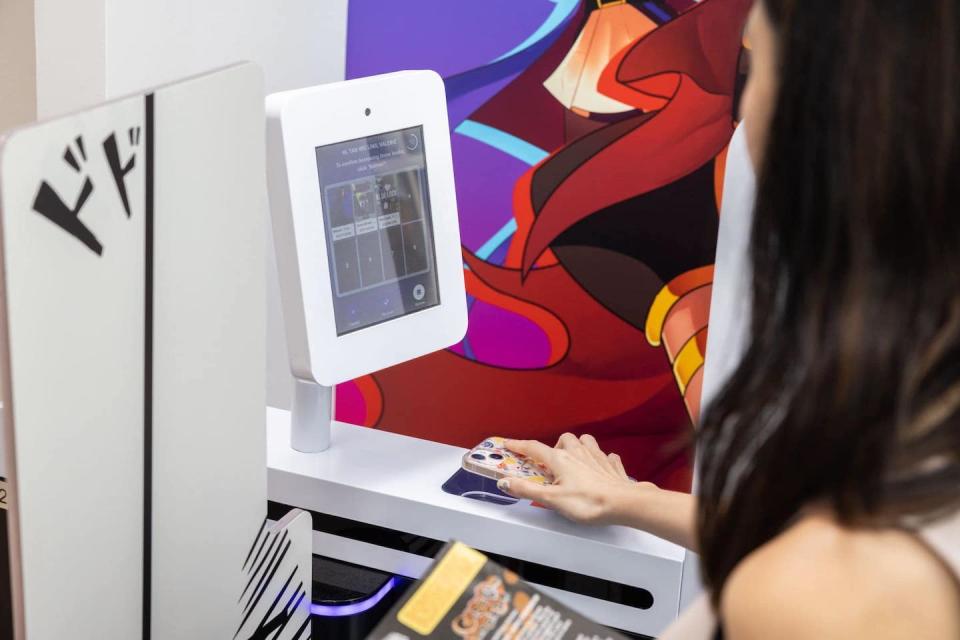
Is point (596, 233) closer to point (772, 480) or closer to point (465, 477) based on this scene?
point (465, 477)

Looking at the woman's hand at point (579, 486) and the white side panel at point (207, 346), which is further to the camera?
the woman's hand at point (579, 486)

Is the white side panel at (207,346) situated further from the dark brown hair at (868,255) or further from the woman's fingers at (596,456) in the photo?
the dark brown hair at (868,255)

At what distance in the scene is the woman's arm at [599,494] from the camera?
1119 millimetres

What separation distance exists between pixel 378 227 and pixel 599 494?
16.4 inches

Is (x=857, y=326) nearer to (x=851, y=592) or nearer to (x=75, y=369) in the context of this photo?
(x=851, y=592)

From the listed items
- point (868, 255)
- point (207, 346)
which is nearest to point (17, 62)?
point (207, 346)

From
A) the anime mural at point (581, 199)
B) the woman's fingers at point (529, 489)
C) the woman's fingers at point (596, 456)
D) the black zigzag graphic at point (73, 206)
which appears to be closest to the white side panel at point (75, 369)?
the black zigzag graphic at point (73, 206)

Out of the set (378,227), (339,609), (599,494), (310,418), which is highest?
(378,227)

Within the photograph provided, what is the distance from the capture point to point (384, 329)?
4.14ft

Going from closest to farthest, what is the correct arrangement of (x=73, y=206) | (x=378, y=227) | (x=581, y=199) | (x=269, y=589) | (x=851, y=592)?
(x=851, y=592) < (x=73, y=206) < (x=269, y=589) < (x=378, y=227) < (x=581, y=199)

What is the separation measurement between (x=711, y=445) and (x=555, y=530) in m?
0.54

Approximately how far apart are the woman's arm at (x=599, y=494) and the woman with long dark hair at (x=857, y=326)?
1.64 feet

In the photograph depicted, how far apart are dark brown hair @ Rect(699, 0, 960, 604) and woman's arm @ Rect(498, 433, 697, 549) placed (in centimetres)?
52

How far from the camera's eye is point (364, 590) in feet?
4.24
